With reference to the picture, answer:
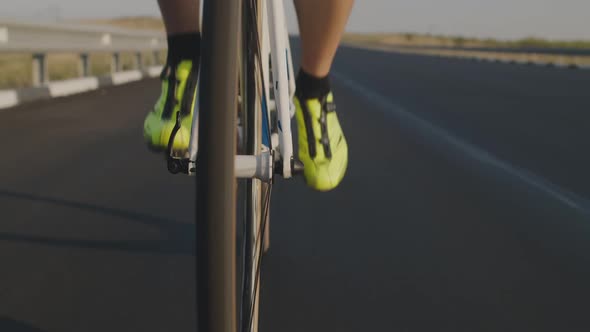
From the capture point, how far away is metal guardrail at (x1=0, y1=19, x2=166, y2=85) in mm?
10680

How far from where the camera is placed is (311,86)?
10.3 ft

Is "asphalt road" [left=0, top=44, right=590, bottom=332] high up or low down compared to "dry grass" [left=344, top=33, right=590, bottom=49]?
down

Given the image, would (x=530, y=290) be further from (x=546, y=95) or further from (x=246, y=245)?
(x=546, y=95)

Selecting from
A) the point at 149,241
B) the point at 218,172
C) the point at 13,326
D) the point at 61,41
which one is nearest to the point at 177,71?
the point at 13,326

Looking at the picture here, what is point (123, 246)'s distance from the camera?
3885 mm

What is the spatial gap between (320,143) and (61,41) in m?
10.3

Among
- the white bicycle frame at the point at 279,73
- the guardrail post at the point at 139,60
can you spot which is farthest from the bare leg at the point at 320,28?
the guardrail post at the point at 139,60

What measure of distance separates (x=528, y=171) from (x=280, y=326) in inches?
144

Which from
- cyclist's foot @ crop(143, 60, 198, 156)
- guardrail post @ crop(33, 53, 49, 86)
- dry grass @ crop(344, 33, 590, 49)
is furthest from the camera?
dry grass @ crop(344, 33, 590, 49)

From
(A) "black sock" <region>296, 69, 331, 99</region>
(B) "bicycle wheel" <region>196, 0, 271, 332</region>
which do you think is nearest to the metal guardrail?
(A) "black sock" <region>296, 69, 331, 99</region>

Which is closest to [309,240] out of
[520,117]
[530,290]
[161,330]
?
[530,290]

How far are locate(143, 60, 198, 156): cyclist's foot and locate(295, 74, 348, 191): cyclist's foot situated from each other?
0.47 m

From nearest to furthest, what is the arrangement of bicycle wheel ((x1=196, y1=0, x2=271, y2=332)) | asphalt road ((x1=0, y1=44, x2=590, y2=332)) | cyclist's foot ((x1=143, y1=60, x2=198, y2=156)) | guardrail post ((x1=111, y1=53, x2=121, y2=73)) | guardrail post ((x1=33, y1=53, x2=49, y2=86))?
1. bicycle wheel ((x1=196, y1=0, x2=271, y2=332))
2. cyclist's foot ((x1=143, y1=60, x2=198, y2=156))
3. asphalt road ((x1=0, y1=44, x2=590, y2=332))
4. guardrail post ((x1=33, y1=53, x2=49, y2=86))
5. guardrail post ((x1=111, y1=53, x2=121, y2=73))

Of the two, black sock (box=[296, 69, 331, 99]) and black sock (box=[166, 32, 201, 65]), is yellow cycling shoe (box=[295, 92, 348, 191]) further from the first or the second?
black sock (box=[166, 32, 201, 65])
